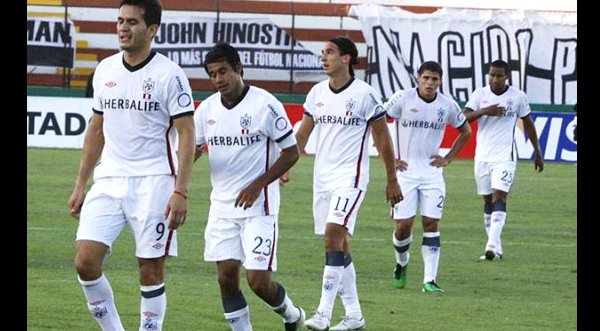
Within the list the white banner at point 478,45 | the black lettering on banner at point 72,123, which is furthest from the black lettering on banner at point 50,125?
the white banner at point 478,45

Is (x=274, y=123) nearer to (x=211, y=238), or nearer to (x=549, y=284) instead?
(x=211, y=238)

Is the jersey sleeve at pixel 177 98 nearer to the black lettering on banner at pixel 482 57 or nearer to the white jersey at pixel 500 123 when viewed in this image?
the white jersey at pixel 500 123

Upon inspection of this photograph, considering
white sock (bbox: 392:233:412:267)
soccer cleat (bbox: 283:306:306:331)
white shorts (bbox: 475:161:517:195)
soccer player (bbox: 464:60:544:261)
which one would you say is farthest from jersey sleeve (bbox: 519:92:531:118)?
soccer cleat (bbox: 283:306:306:331)

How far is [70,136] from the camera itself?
Answer: 31.6 meters

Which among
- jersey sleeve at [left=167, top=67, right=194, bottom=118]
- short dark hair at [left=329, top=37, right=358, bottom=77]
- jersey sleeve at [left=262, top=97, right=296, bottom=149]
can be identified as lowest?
jersey sleeve at [left=262, top=97, right=296, bottom=149]

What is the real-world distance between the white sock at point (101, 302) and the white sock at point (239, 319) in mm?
920

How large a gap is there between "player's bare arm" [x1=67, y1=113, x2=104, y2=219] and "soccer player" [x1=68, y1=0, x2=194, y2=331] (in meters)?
0.09

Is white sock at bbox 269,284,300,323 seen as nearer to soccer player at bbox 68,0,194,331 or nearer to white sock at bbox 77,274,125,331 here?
soccer player at bbox 68,0,194,331

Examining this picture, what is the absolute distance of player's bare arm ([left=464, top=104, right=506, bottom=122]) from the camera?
18250 millimetres

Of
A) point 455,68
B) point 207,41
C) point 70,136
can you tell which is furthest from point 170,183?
point 455,68

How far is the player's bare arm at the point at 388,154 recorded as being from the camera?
12117 millimetres

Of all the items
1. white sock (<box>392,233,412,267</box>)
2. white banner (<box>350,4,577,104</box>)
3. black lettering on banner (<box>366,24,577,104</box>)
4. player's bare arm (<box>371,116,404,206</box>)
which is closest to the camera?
player's bare arm (<box>371,116,404,206</box>)

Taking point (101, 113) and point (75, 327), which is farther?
point (75, 327)

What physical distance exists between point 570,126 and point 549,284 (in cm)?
1750
